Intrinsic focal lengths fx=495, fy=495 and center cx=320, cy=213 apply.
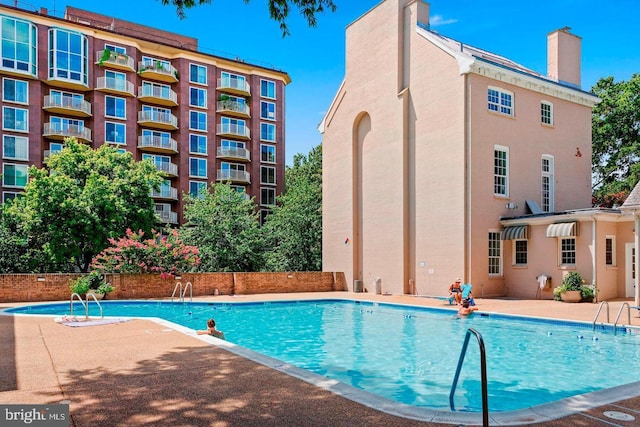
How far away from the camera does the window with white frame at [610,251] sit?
18719mm

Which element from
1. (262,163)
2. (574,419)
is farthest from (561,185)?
(262,163)

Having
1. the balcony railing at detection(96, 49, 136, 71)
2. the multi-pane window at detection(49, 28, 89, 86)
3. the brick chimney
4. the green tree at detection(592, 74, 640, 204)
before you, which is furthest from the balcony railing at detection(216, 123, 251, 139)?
the green tree at detection(592, 74, 640, 204)

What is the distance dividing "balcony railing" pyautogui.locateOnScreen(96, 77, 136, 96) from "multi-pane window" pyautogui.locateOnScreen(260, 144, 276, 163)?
12.2 metres

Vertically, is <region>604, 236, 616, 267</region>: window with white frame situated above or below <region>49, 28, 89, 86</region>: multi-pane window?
below

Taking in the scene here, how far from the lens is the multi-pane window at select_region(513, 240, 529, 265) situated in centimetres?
2084

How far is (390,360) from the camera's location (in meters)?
10.4

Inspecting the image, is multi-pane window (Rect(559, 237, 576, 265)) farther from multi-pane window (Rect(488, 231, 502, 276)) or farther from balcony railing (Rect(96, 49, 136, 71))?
balcony railing (Rect(96, 49, 136, 71))

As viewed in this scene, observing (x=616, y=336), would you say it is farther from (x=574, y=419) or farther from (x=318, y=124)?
(x=318, y=124)

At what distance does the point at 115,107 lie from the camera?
129ft

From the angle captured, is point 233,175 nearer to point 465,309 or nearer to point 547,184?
point 547,184

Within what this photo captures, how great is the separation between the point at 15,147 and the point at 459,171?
3201 cm

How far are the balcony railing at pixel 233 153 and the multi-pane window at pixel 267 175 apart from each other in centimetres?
205

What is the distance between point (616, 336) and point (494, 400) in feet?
19.3

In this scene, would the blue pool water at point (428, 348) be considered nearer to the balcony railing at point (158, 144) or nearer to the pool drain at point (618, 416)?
the pool drain at point (618, 416)
